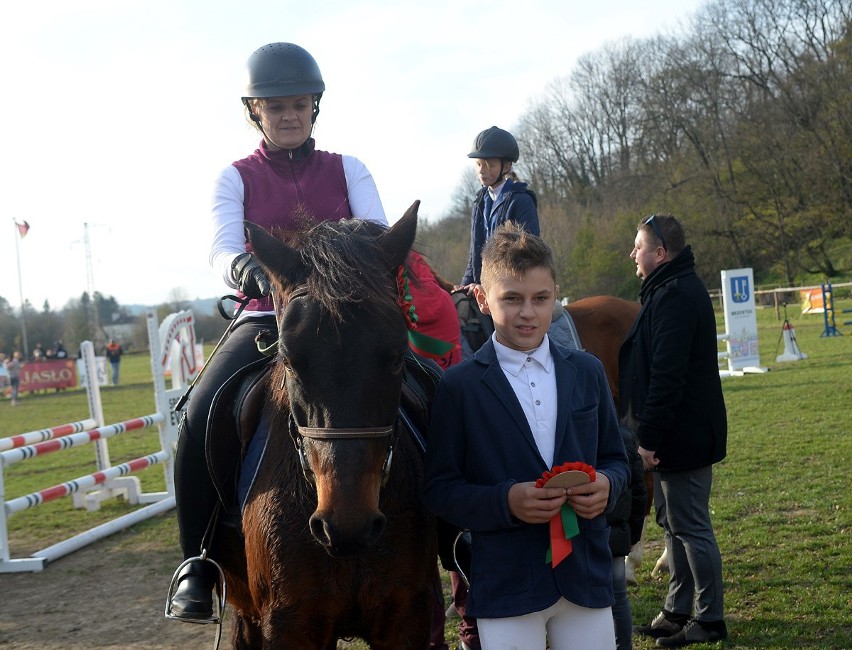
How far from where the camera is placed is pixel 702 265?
147 ft

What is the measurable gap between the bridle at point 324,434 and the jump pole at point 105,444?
→ 6392 mm

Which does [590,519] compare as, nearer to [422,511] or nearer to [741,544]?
[422,511]

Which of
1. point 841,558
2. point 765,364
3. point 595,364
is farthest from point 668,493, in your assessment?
point 765,364

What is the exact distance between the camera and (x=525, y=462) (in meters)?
2.75

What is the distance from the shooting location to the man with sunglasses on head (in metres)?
4.78

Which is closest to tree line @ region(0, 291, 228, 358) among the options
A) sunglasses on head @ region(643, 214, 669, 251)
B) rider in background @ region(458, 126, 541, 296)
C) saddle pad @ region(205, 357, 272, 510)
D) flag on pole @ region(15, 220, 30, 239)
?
flag on pole @ region(15, 220, 30, 239)

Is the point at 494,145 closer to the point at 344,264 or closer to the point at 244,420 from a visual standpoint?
the point at 244,420

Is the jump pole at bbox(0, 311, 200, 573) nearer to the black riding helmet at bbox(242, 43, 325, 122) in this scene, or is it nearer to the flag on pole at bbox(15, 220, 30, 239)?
the black riding helmet at bbox(242, 43, 325, 122)

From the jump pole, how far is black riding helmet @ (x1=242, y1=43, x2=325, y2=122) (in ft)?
19.4

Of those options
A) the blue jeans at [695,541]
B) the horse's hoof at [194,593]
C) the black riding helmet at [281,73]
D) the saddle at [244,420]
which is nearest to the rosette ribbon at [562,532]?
the saddle at [244,420]

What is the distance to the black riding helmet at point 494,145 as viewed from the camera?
6.13 meters

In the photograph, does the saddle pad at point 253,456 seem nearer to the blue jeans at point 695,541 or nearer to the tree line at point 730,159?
the blue jeans at point 695,541

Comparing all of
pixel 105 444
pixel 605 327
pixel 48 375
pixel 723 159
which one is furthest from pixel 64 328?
pixel 605 327

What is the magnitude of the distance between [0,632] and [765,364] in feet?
57.1
